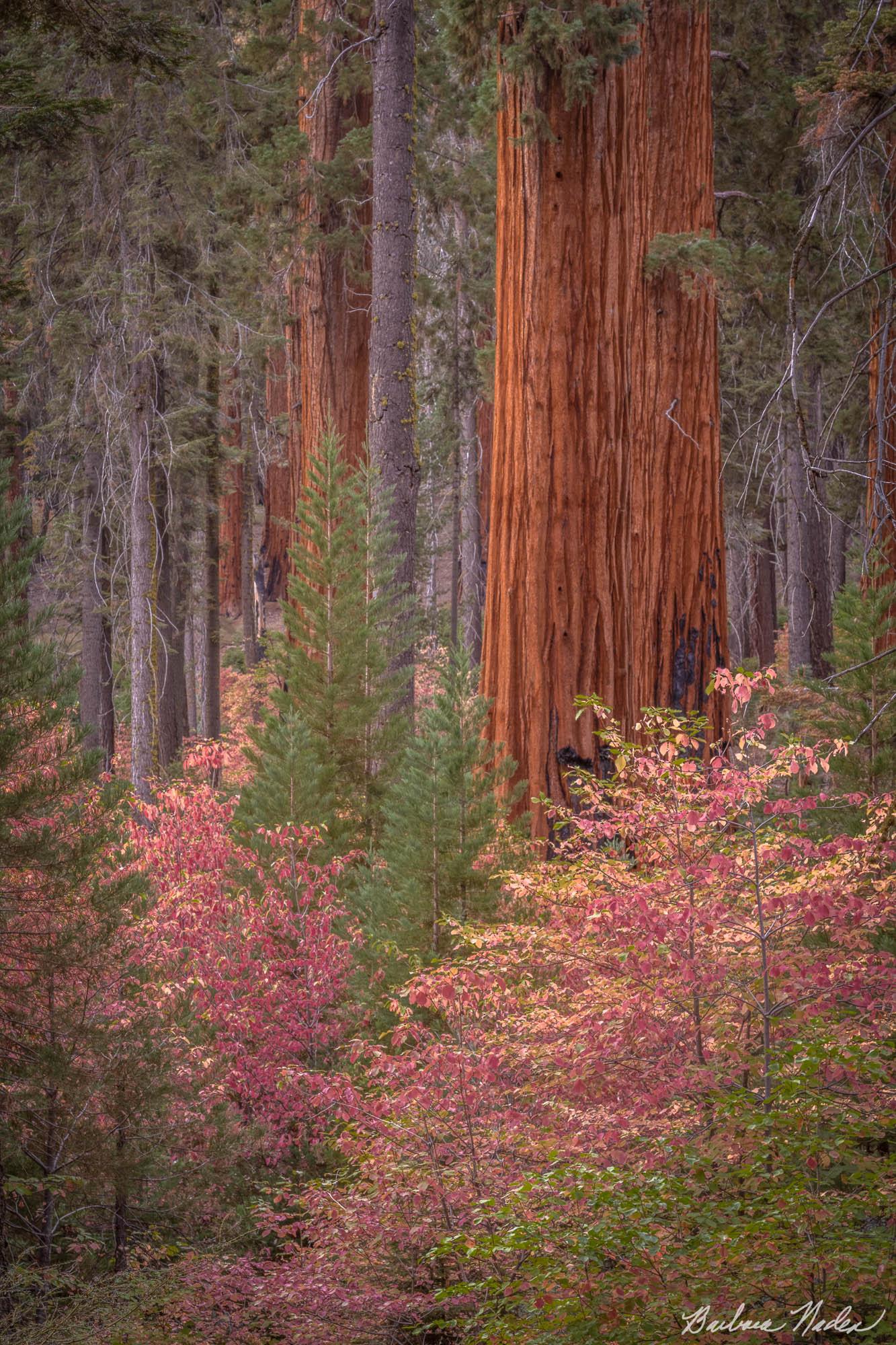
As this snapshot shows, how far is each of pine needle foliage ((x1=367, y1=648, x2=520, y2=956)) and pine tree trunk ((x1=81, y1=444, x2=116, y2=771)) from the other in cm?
1075

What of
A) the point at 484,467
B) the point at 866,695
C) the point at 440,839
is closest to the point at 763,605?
the point at 484,467

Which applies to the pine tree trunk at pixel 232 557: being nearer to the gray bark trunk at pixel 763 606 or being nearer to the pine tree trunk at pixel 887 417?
the gray bark trunk at pixel 763 606

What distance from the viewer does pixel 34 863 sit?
17.9 ft

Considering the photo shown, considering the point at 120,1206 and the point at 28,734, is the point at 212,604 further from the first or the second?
the point at 120,1206

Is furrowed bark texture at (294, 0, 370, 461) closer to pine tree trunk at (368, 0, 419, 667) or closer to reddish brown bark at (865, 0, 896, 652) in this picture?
pine tree trunk at (368, 0, 419, 667)

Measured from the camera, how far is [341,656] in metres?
10.6

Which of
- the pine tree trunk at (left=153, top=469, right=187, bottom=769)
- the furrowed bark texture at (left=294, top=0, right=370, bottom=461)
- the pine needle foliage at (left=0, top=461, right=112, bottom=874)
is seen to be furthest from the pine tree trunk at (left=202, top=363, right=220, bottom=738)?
the pine needle foliage at (left=0, top=461, right=112, bottom=874)

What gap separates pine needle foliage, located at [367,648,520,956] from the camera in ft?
23.6

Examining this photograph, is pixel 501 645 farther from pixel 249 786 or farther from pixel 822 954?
pixel 822 954

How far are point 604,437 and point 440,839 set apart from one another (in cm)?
383

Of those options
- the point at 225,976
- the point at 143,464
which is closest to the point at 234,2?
the point at 143,464

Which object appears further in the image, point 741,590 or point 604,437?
point 741,590

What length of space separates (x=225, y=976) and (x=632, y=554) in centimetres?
456

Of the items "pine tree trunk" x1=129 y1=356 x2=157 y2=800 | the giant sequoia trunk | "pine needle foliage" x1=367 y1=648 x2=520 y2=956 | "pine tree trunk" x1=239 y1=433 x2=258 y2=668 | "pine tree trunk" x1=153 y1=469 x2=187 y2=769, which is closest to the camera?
"pine needle foliage" x1=367 y1=648 x2=520 y2=956
